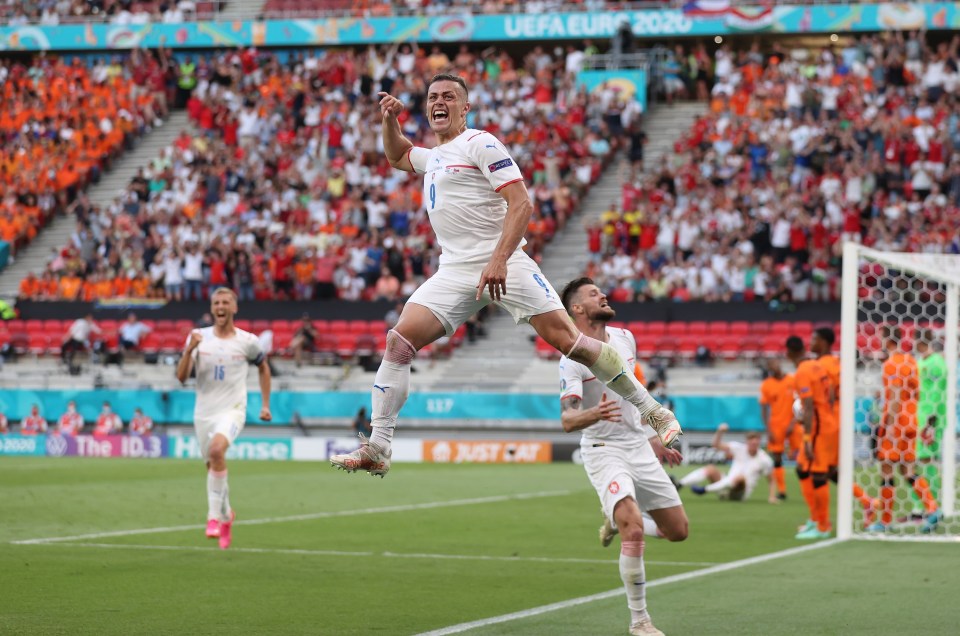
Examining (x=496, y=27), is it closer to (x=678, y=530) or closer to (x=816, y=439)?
(x=816, y=439)

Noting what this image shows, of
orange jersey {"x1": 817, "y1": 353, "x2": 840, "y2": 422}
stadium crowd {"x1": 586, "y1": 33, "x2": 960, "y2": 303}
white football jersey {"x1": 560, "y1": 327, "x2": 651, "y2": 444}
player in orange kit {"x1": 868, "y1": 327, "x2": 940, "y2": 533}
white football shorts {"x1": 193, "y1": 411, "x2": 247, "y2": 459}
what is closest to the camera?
white football jersey {"x1": 560, "y1": 327, "x2": 651, "y2": 444}

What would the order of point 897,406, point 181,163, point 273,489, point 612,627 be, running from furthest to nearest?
point 181,163 → point 273,489 → point 897,406 → point 612,627

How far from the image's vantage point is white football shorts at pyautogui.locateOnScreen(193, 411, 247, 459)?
46.7 ft

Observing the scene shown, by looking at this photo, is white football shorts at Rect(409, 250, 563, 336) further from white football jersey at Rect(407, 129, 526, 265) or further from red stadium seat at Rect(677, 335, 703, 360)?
red stadium seat at Rect(677, 335, 703, 360)

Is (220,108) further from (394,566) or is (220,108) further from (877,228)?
(394,566)

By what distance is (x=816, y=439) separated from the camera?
1585 centimetres

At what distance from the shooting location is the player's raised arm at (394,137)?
9.12 metres

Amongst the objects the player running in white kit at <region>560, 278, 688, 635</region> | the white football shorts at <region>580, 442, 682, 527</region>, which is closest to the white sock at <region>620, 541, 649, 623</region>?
the player running in white kit at <region>560, 278, 688, 635</region>

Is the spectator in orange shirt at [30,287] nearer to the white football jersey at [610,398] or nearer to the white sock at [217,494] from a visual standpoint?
the white sock at [217,494]

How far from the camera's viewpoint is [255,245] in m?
36.2

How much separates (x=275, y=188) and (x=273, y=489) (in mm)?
17682

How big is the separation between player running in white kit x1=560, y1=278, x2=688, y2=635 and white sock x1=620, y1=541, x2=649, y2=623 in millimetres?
182

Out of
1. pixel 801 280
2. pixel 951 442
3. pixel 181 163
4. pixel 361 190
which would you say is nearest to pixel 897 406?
pixel 951 442

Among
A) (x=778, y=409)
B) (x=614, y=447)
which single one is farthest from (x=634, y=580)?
(x=778, y=409)
